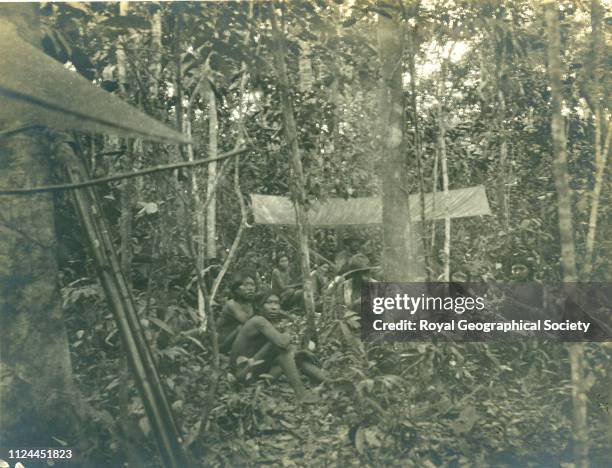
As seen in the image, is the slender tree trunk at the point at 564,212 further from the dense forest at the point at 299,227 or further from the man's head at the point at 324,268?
the man's head at the point at 324,268

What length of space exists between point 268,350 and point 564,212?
5.91 feet

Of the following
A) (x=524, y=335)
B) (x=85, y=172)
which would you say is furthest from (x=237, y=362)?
(x=524, y=335)

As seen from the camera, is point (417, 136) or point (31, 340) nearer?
point (31, 340)

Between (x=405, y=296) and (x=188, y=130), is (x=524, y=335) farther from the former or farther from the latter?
(x=188, y=130)

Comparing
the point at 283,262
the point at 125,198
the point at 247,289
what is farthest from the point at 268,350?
the point at 125,198

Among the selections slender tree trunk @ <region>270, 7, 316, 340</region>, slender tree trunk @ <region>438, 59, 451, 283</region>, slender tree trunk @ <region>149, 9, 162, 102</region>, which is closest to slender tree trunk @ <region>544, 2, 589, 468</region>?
slender tree trunk @ <region>438, 59, 451, 283</region>

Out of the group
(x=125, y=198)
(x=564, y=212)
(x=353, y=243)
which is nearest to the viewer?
(x=564, y=212)

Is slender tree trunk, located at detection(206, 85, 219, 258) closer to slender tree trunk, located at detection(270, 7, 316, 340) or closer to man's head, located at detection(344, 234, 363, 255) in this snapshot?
slender tree trunk, located at detection(270, 7, 316, 340)

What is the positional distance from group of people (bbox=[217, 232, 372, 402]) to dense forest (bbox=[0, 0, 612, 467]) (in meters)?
0.03

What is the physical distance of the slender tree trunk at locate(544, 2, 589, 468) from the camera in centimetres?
Result: 332

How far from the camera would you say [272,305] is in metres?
3.71

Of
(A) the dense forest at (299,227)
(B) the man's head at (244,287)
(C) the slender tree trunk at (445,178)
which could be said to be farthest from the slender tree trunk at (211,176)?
(C) the slender tree trunk at (445,178)

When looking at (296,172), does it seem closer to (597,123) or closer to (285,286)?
(285,286)

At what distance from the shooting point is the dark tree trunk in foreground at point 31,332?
359cm
